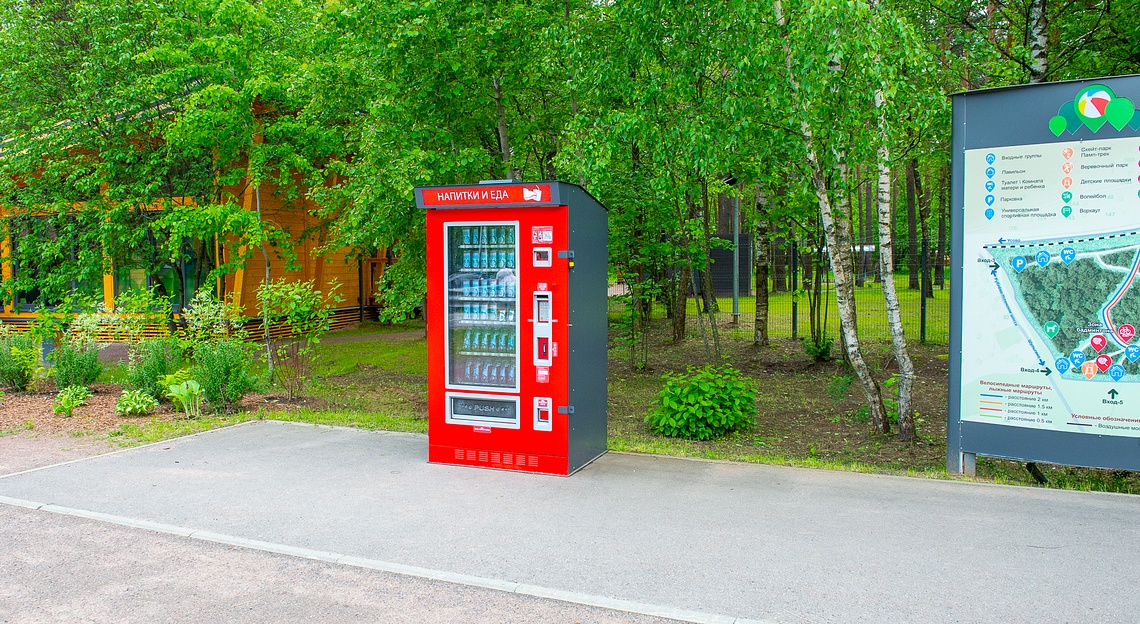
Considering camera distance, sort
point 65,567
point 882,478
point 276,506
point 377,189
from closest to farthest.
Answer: point 65,567 → point 276,506 → point 882,478 → point 377,189

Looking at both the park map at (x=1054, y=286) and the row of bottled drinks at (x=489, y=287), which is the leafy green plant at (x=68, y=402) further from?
the park map at (x=1054, y=286)

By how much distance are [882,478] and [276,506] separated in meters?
5.12

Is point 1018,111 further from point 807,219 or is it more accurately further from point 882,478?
point 807,219

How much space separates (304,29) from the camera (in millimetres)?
15984

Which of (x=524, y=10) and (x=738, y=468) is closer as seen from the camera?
(x=738, y=468)

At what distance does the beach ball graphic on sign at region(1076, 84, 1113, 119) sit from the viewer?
20.3ft

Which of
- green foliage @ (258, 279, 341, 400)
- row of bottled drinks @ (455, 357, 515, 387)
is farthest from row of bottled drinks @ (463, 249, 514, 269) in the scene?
green foliage @ (258, 279, 341, 400)

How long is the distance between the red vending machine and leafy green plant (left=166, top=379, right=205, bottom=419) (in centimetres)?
421

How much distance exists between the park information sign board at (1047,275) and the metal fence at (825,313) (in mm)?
4611

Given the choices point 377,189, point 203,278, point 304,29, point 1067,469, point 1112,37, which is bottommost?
point 1067,469

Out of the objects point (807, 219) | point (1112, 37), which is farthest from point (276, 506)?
point (1112, 37)

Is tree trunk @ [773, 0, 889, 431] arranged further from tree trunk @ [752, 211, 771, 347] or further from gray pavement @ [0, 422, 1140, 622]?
tree trunk @ [752, 211, 771, 347]

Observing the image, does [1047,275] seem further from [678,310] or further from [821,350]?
[678,310]

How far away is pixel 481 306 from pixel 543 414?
1253 millimetres
